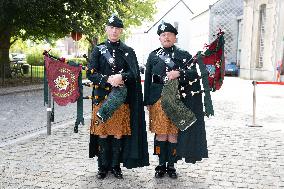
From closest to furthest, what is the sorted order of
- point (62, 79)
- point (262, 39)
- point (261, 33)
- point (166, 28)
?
point (166, 28) → point (62, 79) → point (262, 39) → point (261, 33)

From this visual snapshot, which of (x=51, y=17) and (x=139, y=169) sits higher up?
(x=51, y=17)

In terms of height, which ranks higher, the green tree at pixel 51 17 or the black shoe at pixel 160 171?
the green tree at pixel 51 17

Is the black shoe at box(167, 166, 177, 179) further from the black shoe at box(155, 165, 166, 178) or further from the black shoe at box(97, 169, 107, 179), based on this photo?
the black shoe at box(97, 169, 107, 179)

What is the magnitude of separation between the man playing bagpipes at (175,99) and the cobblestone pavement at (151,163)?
46cm

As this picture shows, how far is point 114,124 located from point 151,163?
4.44 feet

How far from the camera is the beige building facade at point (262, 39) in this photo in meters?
27.9

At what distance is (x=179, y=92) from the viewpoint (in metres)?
5.46

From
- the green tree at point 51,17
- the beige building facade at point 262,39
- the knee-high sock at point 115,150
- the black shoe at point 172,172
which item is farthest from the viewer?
the beige building facade at point 262,39

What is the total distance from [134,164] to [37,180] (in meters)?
1.29

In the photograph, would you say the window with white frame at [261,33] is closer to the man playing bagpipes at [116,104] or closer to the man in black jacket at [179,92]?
the man in black jacket at [179,92]

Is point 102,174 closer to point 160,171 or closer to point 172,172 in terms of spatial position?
point 160,171

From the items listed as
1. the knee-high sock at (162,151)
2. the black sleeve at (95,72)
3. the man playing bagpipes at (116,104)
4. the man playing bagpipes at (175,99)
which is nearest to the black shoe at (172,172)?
the man playing bagpipes at (175,99)

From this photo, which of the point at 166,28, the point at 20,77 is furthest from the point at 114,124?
the point at 20,77

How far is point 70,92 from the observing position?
22.5 ft
